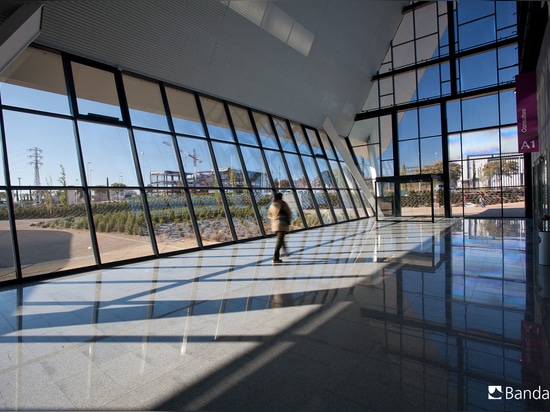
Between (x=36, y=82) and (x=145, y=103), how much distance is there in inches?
110

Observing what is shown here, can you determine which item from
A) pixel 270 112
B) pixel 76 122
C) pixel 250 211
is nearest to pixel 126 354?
pixel 76 122

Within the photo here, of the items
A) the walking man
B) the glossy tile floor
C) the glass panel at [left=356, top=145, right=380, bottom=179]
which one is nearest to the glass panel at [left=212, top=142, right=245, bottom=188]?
the walking man

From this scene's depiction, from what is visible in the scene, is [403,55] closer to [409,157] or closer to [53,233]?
[409,157]

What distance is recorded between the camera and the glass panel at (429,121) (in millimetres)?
17797

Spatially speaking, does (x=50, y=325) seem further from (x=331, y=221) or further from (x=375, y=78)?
(x=375, y=78)

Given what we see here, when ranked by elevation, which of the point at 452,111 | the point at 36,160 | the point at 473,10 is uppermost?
the point at 473,10

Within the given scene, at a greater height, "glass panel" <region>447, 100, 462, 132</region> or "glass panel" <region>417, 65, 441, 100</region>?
"glass panel" <region>417, 65, 441, 100</region>

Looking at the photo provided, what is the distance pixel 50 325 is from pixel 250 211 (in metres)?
8.27

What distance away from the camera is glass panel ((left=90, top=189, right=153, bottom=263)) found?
26.0ft

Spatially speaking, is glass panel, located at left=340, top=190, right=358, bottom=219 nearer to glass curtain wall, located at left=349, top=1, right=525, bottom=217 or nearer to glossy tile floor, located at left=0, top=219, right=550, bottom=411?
glass curtain wall, located at left=349, top=1, right=525, bottom=217

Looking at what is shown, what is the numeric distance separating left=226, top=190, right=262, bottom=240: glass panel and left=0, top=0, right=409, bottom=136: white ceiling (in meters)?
Answer: 3.91

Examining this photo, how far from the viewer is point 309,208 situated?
15031 millimetres

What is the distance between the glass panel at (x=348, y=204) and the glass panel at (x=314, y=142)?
2.65 m

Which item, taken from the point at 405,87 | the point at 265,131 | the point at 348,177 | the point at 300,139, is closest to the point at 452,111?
the point at 405,87
